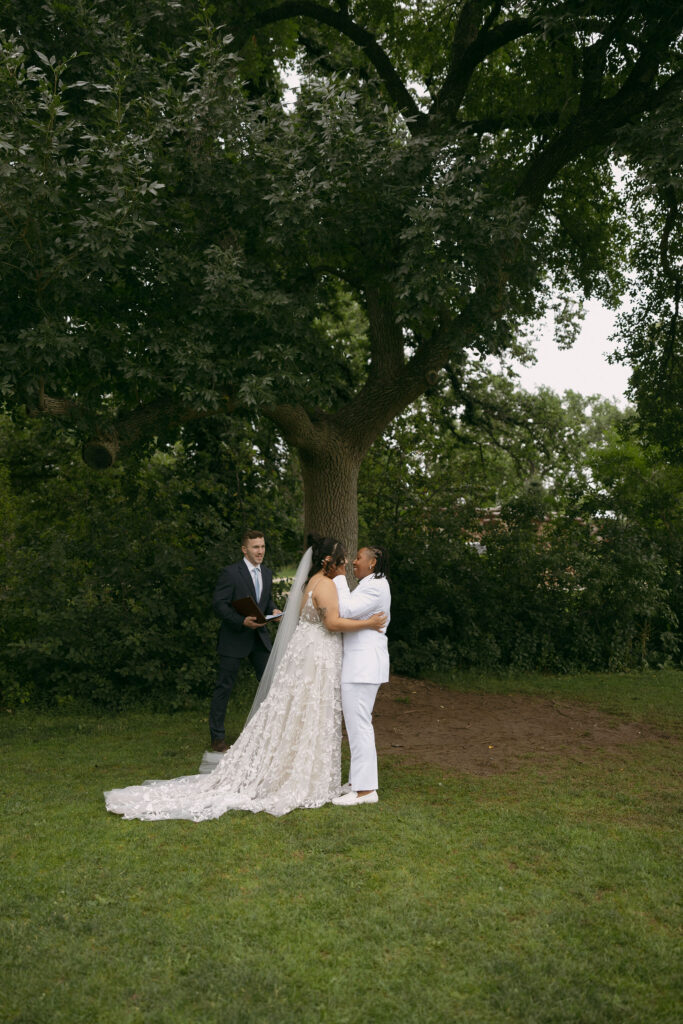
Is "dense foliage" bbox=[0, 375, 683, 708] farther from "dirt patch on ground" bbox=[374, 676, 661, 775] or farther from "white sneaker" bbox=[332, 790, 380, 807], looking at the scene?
"white sneaker" bbox=[332, 790, 380, 807]

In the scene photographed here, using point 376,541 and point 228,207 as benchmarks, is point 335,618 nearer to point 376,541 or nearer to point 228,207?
point 228,207

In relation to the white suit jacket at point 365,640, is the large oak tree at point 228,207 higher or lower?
higher

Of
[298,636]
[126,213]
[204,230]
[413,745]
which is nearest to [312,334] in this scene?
[204,230]

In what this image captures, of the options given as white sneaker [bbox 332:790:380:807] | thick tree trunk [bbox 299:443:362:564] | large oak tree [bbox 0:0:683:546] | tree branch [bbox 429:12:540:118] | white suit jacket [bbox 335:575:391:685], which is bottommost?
white sneaker [bbox 332:790:380:807]

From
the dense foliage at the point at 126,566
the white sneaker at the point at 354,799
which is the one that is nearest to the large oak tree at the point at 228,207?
the dense foliage at the point at 126,566

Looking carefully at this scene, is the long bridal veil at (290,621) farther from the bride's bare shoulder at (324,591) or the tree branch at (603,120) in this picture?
the tree branch at (603,120)

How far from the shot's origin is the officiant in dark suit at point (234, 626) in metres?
8.63

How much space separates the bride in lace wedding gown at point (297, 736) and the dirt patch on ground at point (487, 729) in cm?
187

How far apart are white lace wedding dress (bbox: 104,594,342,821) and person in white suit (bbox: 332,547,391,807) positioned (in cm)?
13

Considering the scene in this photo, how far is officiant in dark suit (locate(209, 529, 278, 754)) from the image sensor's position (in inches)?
340

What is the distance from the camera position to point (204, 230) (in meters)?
9.20

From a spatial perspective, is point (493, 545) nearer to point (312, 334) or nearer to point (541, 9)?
point (312, 334)

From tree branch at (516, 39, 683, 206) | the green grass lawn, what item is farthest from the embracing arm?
tree branch at (516, 39, 683, 206)

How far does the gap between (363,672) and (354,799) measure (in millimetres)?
1014
